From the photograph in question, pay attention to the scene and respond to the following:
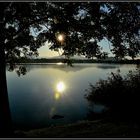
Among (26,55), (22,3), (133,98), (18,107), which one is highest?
(22,3)

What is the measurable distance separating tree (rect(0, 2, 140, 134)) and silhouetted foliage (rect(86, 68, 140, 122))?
653cm

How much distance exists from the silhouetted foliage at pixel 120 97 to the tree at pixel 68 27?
21.4 feet

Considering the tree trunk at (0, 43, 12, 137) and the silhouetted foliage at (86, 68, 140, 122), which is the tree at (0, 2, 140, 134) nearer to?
the tree trunk at (0, 43, 12, 137)

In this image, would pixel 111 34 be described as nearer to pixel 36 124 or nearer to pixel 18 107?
pixel 36 124

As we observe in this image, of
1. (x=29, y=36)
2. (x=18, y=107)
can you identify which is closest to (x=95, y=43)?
(x=29, y=36)

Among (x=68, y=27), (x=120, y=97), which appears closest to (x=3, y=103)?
(x=68, y=27)

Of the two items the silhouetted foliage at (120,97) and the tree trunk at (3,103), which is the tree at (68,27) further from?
the silhouetted foliage at (120,97)

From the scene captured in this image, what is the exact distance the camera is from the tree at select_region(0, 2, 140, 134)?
16562 mm

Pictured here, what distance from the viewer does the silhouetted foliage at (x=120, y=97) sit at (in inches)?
983

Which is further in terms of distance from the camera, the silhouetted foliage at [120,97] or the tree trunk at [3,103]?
the silhouetted foliage at [120,97]

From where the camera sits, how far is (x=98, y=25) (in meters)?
17.5

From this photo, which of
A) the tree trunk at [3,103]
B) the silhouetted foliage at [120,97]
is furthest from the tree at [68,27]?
the silhouetted foliage at [120,97]

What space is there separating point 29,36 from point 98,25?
4099 millimetres

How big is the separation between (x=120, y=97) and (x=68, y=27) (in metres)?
14.2
